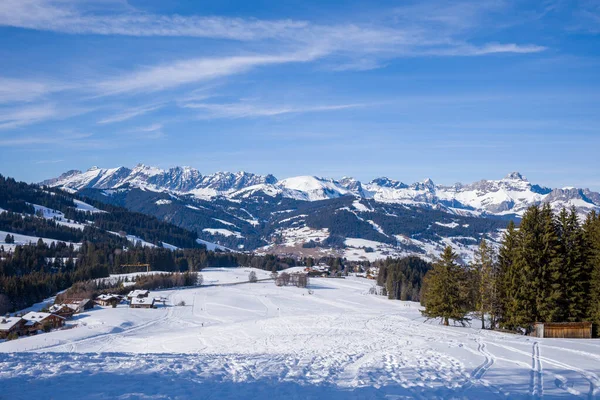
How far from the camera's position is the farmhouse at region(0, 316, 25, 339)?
56856 mm

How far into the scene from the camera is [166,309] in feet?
265

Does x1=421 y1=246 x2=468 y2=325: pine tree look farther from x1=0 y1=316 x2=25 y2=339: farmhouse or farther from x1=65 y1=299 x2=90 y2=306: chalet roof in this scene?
x1=65 y1=299 x2=90 y2=306: chalet roof

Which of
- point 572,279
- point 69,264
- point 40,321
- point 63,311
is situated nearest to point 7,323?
point 40,321

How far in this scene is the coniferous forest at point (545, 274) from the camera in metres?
34.6

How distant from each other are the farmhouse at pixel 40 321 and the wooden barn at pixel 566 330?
59782 mm

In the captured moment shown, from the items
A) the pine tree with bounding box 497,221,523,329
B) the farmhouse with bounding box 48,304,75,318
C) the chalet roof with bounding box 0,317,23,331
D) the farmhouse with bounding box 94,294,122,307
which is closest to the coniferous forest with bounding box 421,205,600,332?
the pine tree with bounding box 497,221,523,329

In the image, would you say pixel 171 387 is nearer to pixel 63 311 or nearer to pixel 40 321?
pixel 40 321

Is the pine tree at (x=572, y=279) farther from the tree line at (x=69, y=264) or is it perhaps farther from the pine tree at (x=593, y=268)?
the tree line at (x=69, y=264)

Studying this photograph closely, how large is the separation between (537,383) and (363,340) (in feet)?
46.9

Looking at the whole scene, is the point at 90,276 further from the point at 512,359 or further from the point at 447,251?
the point at 512,359

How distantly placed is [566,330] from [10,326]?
61.7 meters

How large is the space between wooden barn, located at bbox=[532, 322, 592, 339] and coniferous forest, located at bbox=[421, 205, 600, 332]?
1.26 metres

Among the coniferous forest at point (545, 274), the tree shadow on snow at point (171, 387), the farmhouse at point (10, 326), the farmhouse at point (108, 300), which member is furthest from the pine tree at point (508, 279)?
the farmhouse at point (108, 300)

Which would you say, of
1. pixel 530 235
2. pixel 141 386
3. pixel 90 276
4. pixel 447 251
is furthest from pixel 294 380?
pixel 90 276
